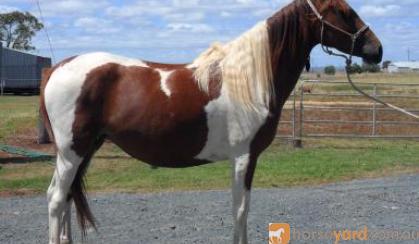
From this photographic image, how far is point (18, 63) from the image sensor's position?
42.2 m

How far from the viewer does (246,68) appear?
4340 millimetres

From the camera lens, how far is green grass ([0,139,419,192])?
348 inches

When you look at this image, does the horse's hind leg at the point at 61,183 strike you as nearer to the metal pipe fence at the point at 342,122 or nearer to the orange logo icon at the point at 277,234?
the orange logo icon at the point at 277,234

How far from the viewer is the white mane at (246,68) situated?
4.28 metres

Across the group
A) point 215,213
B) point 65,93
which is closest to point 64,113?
point 65,93

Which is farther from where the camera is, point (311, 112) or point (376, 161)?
point (311, 112)

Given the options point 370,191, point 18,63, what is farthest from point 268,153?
point 18,63

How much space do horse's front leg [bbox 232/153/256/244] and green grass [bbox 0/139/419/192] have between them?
420cm

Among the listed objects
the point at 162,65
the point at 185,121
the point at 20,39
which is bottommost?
the point at 20,39

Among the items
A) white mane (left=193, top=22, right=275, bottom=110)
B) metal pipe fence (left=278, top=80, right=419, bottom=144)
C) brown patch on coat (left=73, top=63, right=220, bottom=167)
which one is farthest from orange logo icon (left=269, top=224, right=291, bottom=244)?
metal pipe fence (left=278, top=80, right=419, bottom=144)

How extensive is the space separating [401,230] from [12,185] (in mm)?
5671

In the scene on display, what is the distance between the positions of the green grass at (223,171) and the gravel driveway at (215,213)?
70cm

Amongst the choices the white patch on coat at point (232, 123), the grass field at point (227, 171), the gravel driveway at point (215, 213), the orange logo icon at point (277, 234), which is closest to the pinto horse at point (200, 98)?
the white patch on coat at point (232, 123)

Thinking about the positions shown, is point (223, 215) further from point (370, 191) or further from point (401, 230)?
point (370, 191)
